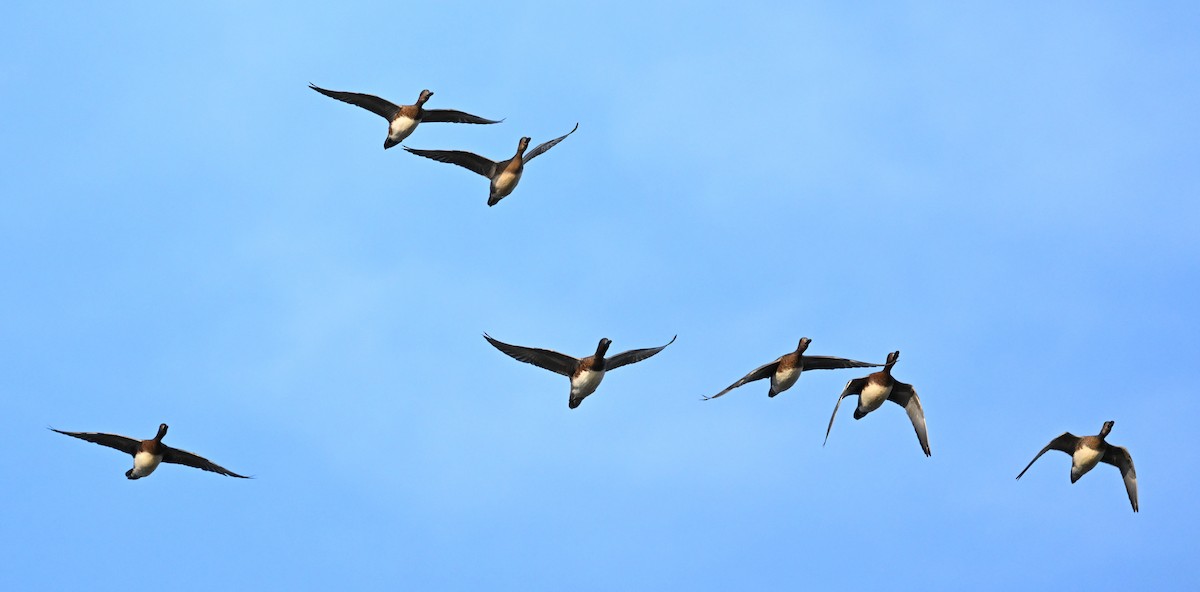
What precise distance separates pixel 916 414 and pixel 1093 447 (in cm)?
485

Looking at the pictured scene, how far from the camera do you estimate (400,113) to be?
42906 mm

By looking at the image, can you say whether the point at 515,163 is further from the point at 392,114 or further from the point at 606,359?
the point at 606,359

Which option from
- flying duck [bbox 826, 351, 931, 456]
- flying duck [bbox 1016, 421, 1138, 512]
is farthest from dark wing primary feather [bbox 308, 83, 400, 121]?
flying duck [bbox 1016, 421, 1138, 512]

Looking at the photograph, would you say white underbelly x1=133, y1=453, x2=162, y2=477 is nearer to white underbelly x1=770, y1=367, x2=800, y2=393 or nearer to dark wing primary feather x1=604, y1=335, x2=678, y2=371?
dark wing primary feather x1=604, y1=335, x2=678, y2=371

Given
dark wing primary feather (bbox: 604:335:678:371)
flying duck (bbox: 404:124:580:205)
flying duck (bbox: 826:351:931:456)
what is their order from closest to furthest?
dark wing primary feather (bbox: 604:335:678:371) < flying duck (bbox: 826:351:931:456) < flying duck (bbox: 404:124:580:205)

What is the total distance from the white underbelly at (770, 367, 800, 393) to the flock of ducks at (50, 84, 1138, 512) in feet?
0.09

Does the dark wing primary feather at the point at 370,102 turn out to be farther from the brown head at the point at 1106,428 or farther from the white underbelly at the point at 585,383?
the brown head at the point at 1106,428

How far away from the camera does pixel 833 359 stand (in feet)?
124

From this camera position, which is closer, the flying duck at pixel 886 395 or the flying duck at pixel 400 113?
the flying duck at pixel 886 395

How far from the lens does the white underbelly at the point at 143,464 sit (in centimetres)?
3925

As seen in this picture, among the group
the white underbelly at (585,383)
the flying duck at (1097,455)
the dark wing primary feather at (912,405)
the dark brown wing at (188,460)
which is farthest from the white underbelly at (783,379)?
the dark brown wing at (188,460)

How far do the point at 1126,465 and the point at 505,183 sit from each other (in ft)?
63.2

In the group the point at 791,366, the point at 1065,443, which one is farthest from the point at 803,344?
the point at 1065,443

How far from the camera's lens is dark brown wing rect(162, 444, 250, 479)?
3962cm
